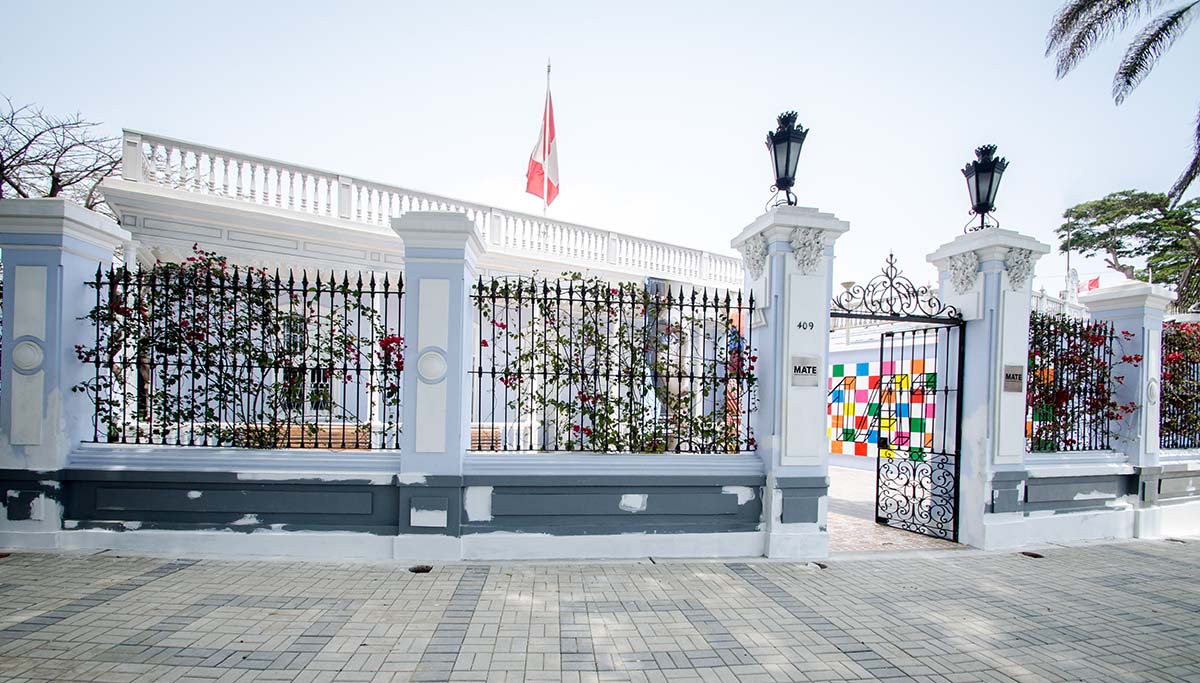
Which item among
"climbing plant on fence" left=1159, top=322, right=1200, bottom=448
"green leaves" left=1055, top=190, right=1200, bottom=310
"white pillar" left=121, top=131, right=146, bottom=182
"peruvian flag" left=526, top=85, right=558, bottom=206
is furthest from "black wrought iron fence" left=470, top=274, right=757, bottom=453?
"green leaves" left=1055, top=190, right=1200, bottom=310

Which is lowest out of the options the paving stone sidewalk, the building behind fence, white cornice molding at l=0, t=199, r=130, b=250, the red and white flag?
the paving stone sidewalk

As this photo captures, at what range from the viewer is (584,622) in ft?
13.7

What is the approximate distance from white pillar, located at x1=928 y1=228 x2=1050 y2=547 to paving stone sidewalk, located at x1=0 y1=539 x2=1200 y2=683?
3.42 ft

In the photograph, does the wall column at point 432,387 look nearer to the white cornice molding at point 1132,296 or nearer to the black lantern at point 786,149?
the black lantern at point 786,149

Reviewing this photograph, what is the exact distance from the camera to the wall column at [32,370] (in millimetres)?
5422

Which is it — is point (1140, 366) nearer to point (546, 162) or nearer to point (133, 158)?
point (546, 162)

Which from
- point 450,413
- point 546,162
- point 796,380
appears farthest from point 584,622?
point 546,162

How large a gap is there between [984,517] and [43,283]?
989cm

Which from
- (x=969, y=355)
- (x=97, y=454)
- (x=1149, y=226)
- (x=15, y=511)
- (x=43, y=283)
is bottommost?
(x=15, y=511)

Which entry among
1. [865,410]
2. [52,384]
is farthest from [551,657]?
[865,410]

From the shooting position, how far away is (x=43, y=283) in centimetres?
546

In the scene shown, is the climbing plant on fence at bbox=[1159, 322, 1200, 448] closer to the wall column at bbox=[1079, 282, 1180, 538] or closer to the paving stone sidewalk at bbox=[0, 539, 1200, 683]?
the wall column at bbox=[1079, 282, 1180, 538]

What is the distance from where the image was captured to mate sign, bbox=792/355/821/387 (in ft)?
19.3

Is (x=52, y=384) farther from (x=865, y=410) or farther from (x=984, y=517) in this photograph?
(x=865, y=410)
